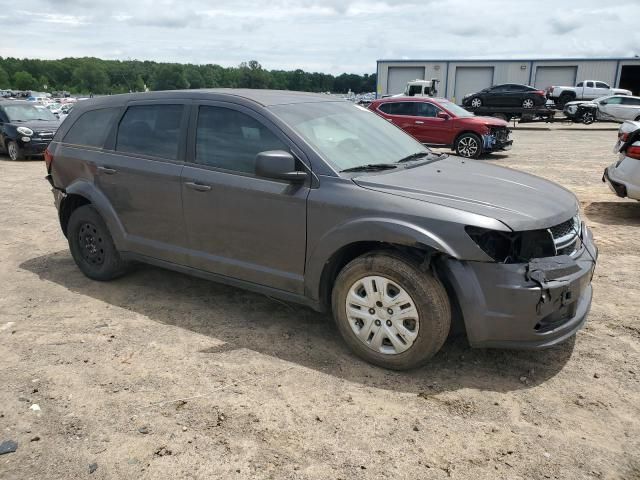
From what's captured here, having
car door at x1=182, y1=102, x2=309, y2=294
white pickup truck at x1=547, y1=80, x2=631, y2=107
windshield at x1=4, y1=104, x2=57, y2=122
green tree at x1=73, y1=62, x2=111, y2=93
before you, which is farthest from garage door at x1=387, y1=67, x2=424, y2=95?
green tree at x1=73, y1=62, x2=111, y2=93

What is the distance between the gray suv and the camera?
10.3 ft

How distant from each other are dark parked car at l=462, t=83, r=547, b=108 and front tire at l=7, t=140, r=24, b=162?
22894 mm

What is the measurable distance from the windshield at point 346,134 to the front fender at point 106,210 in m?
1.86

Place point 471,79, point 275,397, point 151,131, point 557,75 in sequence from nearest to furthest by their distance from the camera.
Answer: point 275,397, point 151,131, point 557,75, point 471,79

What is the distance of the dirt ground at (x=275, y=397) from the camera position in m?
2.67

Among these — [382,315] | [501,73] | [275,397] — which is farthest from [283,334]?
[501,73]

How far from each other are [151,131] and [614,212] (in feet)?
21.8

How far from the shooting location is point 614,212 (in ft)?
25.7

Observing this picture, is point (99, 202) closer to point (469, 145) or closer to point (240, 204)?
point (240, 204)

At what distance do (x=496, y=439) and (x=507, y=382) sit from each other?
24.1 inches

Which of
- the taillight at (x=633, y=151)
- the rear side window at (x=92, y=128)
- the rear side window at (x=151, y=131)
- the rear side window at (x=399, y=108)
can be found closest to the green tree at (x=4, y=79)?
the rear side window at (x=399, y=108)

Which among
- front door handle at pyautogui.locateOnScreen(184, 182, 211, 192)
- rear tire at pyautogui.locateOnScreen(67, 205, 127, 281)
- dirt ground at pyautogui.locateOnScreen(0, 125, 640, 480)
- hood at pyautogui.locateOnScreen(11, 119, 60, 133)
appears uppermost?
front door handle at pyautogui.locateOnScreen(184, 182, 211, 192)

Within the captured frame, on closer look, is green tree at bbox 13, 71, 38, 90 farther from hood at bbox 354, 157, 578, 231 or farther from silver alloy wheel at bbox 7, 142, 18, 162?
hood at bbox 354, 157, 578, 231

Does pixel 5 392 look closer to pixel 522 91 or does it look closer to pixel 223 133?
pixel 223 133
